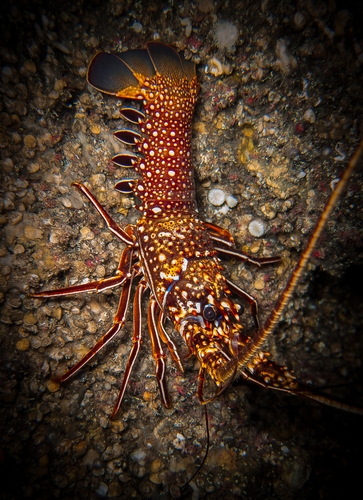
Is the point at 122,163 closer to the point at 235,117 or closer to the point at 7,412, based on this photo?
the point at 235,117

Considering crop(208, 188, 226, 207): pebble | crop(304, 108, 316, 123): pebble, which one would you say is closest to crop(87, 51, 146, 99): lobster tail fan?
crop(208, 188, 226, 207): pebble

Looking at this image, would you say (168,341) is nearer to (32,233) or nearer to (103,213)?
(103,213)

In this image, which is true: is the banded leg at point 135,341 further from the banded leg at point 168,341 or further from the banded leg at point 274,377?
the banded leg at point 274,377

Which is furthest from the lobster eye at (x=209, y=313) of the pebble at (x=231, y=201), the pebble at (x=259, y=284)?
the pebble at (x=231, y=201)

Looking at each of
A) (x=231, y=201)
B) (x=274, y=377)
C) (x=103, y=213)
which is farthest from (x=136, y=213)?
(x=274, y=377)

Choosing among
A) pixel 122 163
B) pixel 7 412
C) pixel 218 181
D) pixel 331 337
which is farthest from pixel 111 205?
pixel 331 337
